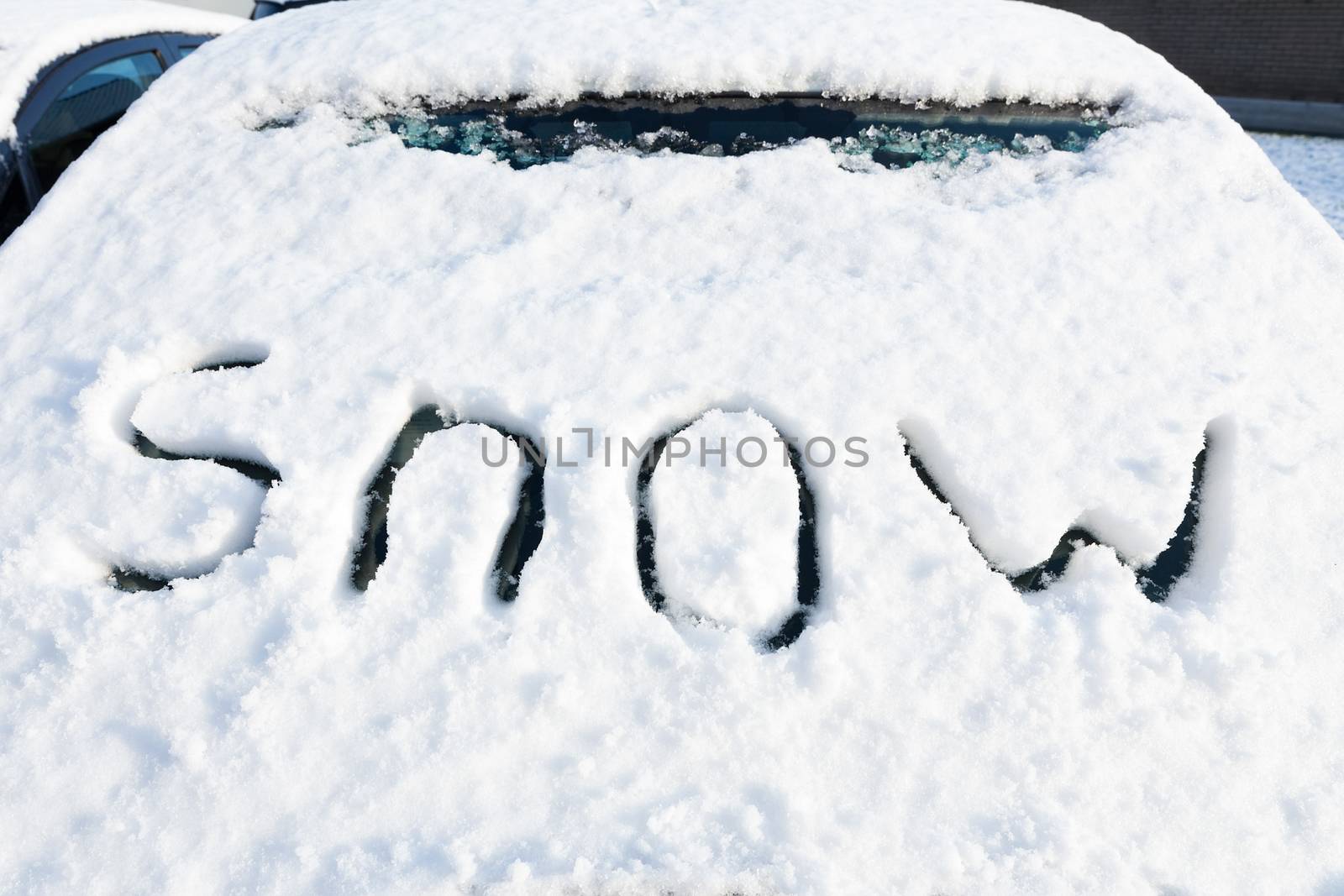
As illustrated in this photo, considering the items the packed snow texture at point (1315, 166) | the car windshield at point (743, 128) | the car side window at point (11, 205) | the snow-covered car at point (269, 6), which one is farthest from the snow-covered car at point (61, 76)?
the packed snow texture at point (1315, 166)

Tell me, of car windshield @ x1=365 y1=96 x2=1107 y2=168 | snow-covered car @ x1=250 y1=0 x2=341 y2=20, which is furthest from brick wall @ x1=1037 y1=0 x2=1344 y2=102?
car windshield @ x1=365 y1=96 x2=1107 y2=168

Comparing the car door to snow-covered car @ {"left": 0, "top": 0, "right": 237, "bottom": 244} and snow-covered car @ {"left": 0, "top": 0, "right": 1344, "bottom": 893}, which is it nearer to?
snow-covered car @ {"left": 0, "top": 0, "right": 237, "bottom": 244}

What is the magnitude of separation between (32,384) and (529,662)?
37.3 inches

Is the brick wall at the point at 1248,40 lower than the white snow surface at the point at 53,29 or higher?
lower

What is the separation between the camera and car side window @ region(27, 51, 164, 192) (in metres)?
2.17

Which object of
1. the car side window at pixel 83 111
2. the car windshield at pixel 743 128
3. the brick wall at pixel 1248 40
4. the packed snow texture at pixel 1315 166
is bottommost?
the packed snow texture at pixel 1315 166

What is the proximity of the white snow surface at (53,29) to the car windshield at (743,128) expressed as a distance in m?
1.12

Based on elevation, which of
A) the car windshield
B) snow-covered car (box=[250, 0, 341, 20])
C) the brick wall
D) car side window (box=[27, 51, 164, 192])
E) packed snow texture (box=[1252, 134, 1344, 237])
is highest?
the car windshield

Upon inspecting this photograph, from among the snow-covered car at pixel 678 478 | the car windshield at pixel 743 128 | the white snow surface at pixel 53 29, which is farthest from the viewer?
the white snow surface at pixel 53 29

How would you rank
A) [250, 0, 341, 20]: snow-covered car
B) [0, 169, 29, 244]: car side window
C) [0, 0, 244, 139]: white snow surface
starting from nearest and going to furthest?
[0, 169, 29, 244]: car side window
[0, 0, 244, 139]: white snow surface
[250, 0, 341, 20]: snow-covered car

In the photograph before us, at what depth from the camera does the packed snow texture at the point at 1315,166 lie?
17.3 ft

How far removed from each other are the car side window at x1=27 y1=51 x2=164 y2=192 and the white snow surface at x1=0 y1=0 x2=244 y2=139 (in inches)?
2.7

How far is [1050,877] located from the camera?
2.99 feet

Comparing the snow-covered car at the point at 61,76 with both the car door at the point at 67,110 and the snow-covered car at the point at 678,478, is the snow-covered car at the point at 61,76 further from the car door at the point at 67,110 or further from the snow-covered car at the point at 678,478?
the snow-covered car at the point at 678,478
